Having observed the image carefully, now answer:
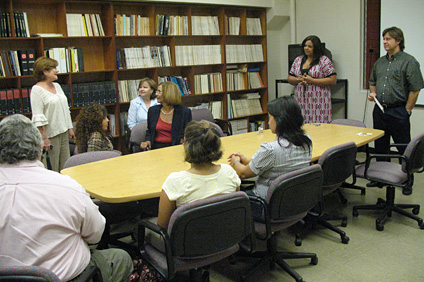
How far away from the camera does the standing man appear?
452 cm

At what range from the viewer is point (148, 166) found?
10.1ft

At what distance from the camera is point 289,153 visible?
8.84 ft

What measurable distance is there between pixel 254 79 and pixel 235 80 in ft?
1.32

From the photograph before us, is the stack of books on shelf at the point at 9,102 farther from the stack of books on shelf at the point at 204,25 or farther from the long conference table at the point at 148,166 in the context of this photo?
the stack of books on shelf at the point at 204,25

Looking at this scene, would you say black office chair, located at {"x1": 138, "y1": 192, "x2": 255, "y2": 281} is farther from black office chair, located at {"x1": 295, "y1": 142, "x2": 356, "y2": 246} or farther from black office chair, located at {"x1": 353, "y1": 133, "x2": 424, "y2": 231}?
black office chair, located at {"x1": 353, "y1": 133, "x2": 424, "y2": 231}

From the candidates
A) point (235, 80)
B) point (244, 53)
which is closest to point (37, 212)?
point (235, 80)

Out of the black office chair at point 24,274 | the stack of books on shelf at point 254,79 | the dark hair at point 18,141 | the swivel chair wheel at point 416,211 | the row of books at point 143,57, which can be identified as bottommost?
the swivel chair wheel at point 416,211

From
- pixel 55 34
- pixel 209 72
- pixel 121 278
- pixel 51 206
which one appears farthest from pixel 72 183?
pixel 209 72

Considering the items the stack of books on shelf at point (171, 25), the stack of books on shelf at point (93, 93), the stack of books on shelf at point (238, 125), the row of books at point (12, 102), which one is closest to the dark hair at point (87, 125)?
the row of books at point (12, 102)

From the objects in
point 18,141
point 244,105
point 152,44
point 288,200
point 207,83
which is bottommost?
point 288,200

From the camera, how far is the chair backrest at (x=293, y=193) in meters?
2.45

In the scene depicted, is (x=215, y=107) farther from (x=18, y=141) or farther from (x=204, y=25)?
(x=18, y=141)

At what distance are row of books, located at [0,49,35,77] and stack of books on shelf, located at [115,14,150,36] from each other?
45.3 inches

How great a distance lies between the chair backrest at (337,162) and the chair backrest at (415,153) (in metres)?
0.52
